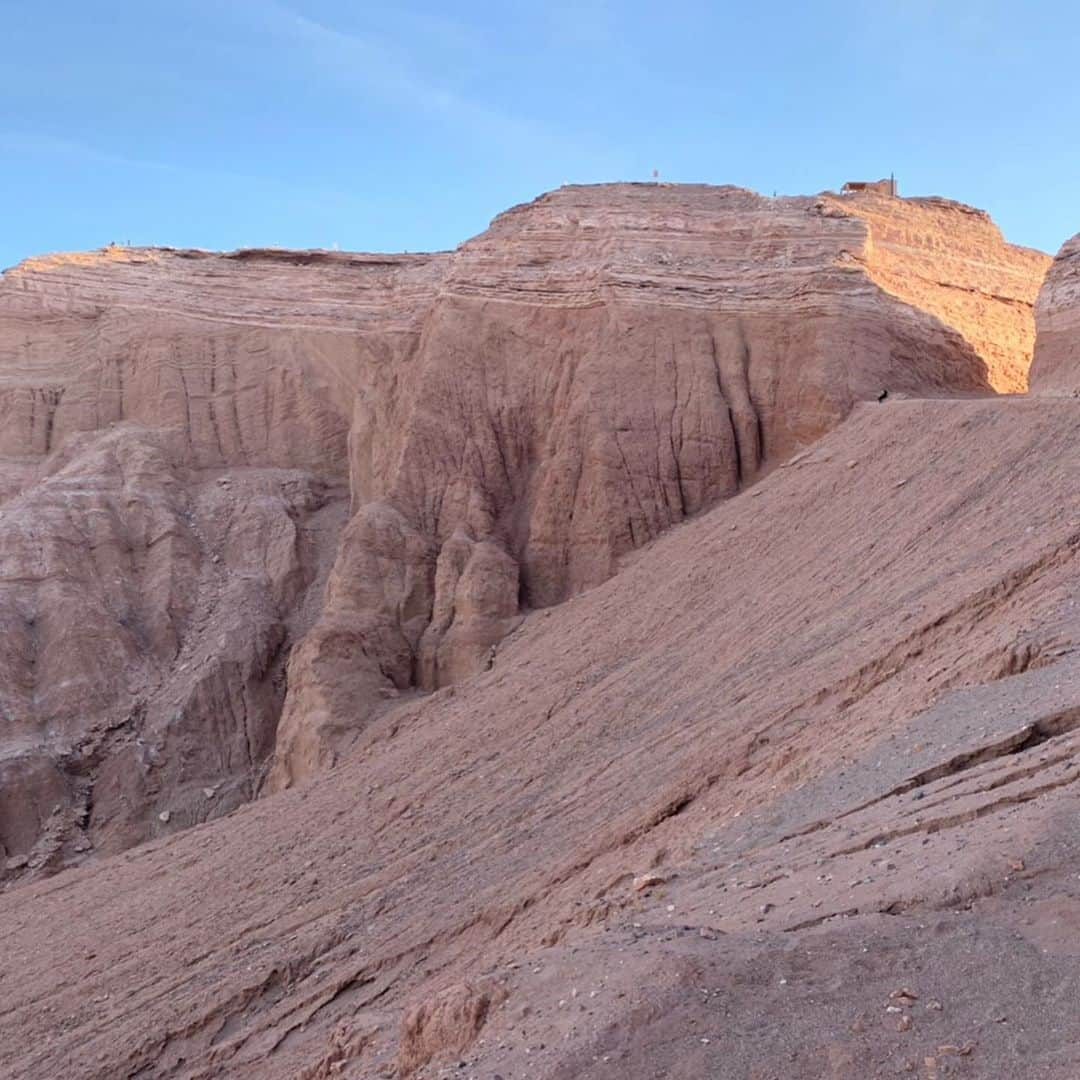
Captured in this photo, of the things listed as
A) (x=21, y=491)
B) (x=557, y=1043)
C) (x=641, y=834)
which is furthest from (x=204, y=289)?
(x=557, y=1043)

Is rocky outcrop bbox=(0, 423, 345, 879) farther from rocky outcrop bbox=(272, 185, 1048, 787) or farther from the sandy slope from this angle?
the sandy slope

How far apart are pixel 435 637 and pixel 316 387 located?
1134 cm

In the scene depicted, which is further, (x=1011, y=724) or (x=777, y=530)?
(x=777, y=530)

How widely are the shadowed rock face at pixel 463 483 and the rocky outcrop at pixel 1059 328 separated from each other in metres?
2.88

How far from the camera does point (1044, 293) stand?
25625 millimetres

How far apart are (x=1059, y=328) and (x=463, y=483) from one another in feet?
33.7

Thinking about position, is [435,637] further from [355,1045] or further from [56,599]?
[355,1045]

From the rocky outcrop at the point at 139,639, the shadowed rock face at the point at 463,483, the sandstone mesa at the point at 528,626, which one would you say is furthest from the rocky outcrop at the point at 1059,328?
the rocky outcrop at the point at 139,639

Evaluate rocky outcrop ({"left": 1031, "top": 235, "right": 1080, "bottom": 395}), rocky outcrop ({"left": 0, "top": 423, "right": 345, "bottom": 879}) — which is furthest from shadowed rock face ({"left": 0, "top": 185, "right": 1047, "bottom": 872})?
rocky outcrop ({"left": 1031, "top": 235, "right": 1080, "bottom": 395})

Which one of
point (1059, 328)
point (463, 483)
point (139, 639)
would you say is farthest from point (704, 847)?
point (139, 639)

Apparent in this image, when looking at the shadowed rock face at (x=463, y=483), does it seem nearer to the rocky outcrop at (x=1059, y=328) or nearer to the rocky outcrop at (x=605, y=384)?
the rocky outcrop at (x=605, y=384)

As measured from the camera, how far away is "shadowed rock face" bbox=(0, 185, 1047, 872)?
27438 mm

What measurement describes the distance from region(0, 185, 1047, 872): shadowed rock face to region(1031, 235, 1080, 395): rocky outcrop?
2877 mm

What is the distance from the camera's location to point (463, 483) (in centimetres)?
2889
